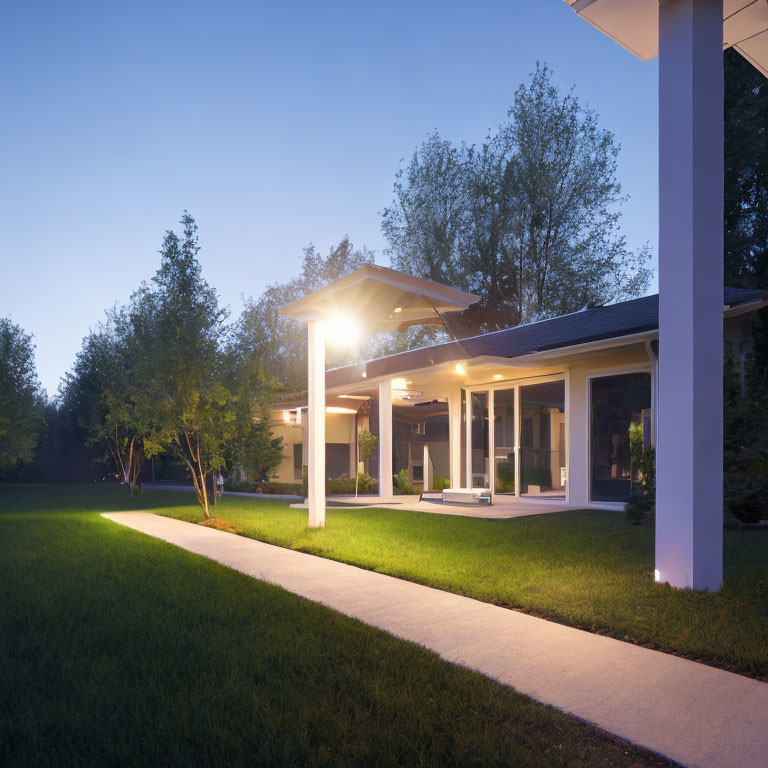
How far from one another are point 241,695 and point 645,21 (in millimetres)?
6947

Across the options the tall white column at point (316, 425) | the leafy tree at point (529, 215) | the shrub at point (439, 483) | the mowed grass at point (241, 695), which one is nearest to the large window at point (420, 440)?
the shrub at point (439, 483)

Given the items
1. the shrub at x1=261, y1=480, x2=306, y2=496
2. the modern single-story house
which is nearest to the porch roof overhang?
the modern single-story house

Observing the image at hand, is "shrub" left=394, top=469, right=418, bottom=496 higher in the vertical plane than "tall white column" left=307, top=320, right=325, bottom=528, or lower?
lower

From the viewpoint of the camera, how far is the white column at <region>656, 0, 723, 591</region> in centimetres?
563

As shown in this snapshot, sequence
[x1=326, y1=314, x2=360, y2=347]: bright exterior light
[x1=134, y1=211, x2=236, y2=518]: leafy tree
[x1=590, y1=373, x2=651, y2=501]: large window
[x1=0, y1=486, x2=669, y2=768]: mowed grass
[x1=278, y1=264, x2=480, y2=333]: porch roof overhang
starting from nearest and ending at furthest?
[x1=0, y1=486, x2=669, y2=768]: mowed grass
[x1=278, y1=264, x2=480, y2=333]: porch roof overhang
[x1=326, y1=314, x2=360, y2=347]: bright exterior light
[x1=134, y1=211, x2=236, y2=518]: leafy tree
[x1=590, y1=373, x2=651, y2=501]: large window

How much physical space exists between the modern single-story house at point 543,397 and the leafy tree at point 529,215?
1093 cm

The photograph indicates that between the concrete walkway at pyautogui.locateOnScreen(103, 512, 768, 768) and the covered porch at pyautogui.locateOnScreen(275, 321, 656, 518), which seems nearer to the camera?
the concrete walkway at pyautogui.locateOnScreen(103, 512, 768, 768)

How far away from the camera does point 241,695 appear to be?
3479mm

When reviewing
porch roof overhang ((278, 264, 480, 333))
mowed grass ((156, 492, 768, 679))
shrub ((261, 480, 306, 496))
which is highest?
porch roof overhang ((278, 264, 480, 333))

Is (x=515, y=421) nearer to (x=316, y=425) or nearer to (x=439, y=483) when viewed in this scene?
(x=439, y=483)

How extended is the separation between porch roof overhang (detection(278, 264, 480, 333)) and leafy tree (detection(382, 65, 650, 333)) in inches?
743

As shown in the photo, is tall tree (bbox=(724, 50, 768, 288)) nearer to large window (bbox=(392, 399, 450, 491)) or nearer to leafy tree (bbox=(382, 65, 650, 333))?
leafy tree (bbox=(382, 65, 650, 333))

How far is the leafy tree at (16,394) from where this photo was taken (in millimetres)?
23625

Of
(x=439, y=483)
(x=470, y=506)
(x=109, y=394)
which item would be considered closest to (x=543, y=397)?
(x=470, y=506)
